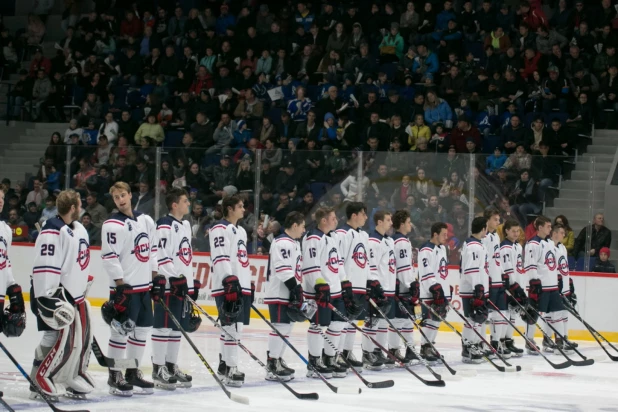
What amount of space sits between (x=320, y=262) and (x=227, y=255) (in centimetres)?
95

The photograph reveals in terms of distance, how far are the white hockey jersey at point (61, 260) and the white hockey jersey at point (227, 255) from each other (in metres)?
1.07

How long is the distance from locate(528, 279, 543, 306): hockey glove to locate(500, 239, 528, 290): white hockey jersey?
5.9 inches

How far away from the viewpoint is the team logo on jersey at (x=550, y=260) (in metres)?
11.0

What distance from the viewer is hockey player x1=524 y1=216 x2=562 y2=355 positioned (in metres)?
10.9

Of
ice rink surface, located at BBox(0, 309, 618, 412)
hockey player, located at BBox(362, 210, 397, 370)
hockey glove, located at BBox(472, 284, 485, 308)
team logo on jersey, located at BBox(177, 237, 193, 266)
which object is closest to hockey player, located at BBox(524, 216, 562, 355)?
ice rink surface, located at BBox(0, 309, 618, 412)

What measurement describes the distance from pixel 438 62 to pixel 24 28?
9.02m

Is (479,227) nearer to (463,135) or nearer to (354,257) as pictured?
(354,257)

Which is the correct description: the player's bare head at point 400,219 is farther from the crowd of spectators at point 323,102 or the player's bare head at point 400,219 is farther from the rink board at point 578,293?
the rink board at point 578,293

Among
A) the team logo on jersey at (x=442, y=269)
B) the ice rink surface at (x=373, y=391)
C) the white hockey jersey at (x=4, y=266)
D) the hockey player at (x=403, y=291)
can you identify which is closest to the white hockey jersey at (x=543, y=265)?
the ice rink surface at (x=373, y=391)

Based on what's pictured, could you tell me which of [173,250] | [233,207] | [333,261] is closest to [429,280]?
[333,261]

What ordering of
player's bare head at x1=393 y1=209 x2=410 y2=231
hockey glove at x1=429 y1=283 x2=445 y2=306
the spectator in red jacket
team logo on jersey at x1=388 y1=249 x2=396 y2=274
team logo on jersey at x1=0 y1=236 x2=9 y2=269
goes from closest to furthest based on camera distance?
team logo on jersey at x1=0 y1=236 x2=9 y2=269 < team logo on jersey at x1=388 y1=249 x2=396 y2=274 < hockey glove at x1=429 y1=283 x2=445 y2=306 < player's bare head at x1=393 y1=209 x2=410 y2=231 < the spectator in red jacket

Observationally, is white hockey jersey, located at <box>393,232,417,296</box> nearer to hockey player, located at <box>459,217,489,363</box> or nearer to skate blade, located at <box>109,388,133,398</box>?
hockey player, located at <box>459,217,489,363</box>

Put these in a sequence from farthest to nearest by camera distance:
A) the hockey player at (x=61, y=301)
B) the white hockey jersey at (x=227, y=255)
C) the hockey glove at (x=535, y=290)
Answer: the hockey glove at (x=535, y=290), the white hockey jersey at (x=227, y=255), the hockey player at (x=61, y=301)

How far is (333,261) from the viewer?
28.4 feet
